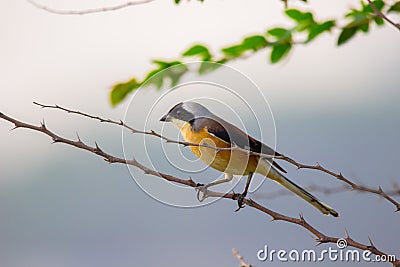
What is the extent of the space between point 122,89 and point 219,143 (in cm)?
69

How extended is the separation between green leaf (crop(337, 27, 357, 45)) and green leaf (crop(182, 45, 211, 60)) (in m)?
0.22

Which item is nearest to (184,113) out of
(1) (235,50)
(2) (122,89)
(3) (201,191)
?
(3) (201,191)

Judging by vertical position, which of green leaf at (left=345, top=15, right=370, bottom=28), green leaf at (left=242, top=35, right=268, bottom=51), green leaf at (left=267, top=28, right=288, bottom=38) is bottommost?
green leaf at (left=242, top=35, right=268, bottom=51)

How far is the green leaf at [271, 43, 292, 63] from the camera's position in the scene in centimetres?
110

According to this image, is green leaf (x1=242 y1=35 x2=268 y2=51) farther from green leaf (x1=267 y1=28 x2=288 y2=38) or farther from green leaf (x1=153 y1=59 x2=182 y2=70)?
green leaf (x1=153 y1=59 x2=182 y2=70)

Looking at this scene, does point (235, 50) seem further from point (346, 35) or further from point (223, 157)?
point (223, 157)

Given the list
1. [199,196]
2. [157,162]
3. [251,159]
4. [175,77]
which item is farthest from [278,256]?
[175,77]

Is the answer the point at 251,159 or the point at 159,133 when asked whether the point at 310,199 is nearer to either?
the point at 251,159

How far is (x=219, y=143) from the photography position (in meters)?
1.89

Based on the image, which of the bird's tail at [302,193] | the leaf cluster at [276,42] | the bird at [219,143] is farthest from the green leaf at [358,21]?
the bird's tail at [302,193]

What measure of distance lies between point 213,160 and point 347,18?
0.58 meters

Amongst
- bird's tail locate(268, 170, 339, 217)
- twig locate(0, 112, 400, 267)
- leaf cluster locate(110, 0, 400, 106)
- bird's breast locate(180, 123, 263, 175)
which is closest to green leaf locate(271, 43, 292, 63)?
leaf cluster locate(110, 0, 400, 106)

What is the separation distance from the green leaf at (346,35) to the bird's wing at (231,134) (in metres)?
0.48

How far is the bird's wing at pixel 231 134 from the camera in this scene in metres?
1.60
